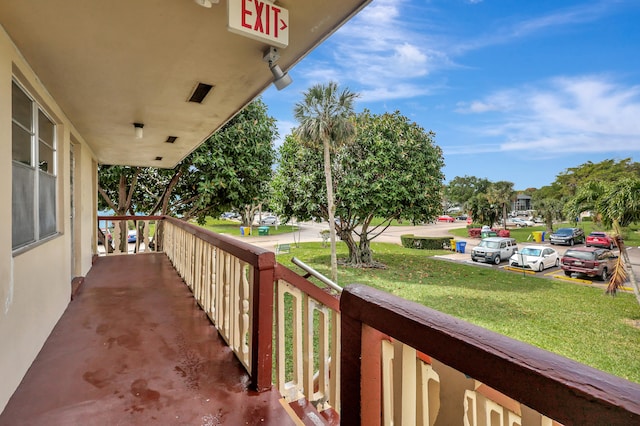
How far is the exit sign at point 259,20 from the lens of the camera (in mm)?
1842

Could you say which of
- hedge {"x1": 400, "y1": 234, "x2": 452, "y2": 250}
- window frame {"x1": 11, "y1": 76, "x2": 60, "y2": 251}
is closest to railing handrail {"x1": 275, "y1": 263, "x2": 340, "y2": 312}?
window frame {"x1": 11, "y1": 76, "x2": 60, "y2": 251}

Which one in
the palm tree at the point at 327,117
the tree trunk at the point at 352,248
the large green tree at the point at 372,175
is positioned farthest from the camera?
the tree trunk at the point at 352,248

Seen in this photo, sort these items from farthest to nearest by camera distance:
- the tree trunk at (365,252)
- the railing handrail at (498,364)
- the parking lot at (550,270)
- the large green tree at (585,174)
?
the large green tree at (585,174) < the tree trunk at (365,252) < the parking lot at (550,270) < the railing handrail at (498,364)

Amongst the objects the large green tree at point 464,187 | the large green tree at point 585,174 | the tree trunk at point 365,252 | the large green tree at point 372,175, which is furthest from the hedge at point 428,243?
the large green tree at point 464,187

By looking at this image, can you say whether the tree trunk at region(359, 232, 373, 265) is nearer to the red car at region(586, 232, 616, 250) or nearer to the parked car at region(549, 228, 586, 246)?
the parked car at region(549, 228, 586, 246)

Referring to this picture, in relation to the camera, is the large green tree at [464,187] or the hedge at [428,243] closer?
the hedge at [428,243]

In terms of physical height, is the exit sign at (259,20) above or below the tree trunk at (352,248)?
above

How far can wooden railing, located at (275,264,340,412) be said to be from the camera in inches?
67.6

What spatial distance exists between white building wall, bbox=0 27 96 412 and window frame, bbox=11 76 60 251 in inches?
2.0

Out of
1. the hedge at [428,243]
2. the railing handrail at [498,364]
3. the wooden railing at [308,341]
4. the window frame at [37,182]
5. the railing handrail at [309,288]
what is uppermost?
the window frame at [37,182]

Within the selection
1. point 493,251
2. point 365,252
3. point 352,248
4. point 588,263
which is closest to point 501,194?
point 493,251

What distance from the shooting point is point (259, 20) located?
192cm

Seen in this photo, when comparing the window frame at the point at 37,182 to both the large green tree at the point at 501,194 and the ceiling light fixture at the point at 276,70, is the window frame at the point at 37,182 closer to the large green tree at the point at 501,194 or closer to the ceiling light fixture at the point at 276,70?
the ceiling light fixture at the point at 276,70

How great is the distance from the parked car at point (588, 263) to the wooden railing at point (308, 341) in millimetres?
15489
